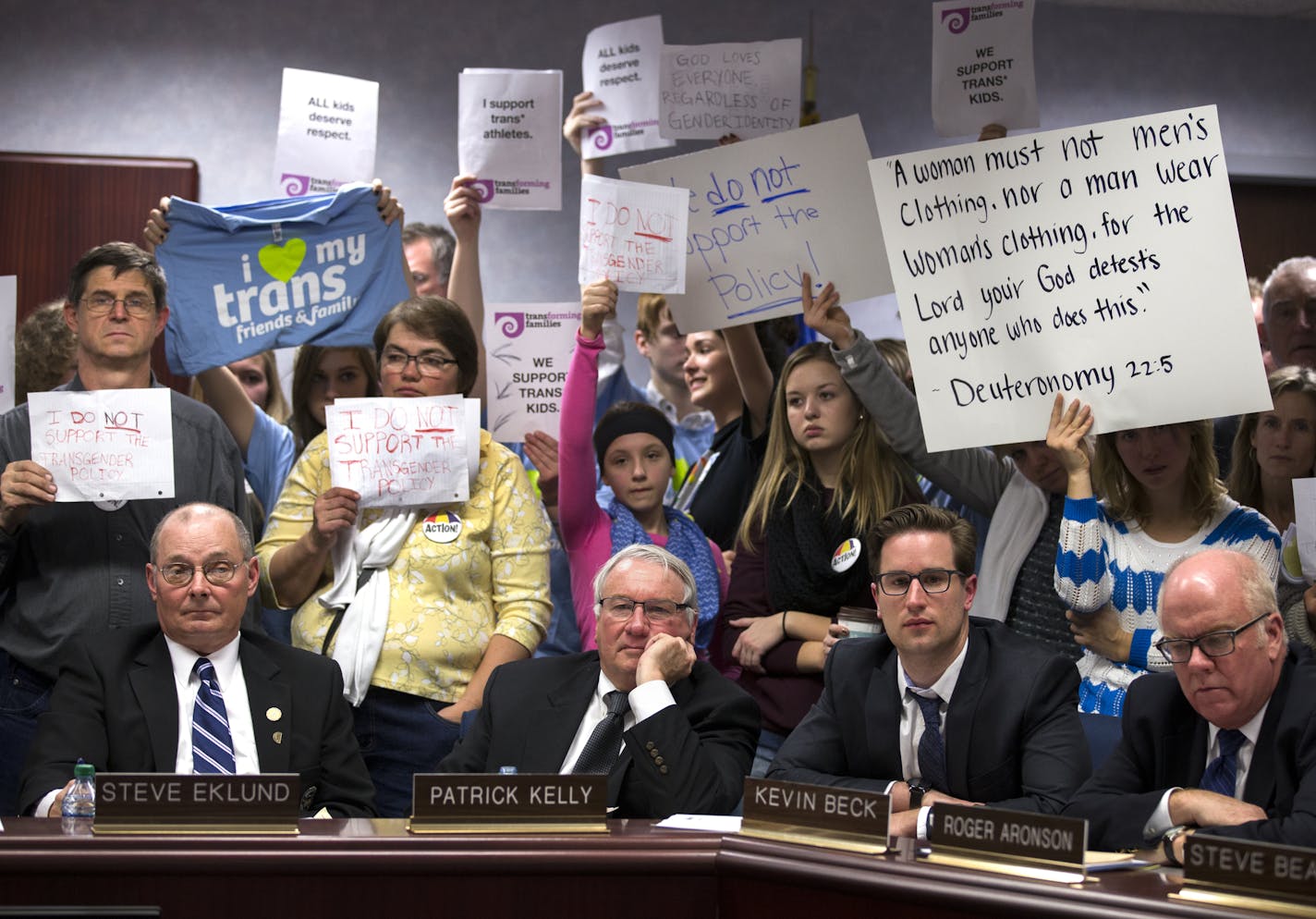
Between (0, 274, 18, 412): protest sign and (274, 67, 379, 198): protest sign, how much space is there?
101 centimetres

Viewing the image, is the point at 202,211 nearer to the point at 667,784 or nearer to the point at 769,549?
the point at 769,549

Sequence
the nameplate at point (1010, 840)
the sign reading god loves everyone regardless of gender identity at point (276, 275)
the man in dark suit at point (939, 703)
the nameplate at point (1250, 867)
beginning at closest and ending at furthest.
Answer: the nameplate at point (1250, 867), the nameplate at point (1010, 840), the man in dark suit at point (939, 703), the sign reading god loves everyone regardless of gender identity at point (276, 275)

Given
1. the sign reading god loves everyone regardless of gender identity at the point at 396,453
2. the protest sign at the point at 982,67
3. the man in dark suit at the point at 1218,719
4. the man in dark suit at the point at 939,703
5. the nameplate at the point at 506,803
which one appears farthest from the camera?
the protest sign at the point at 982,67

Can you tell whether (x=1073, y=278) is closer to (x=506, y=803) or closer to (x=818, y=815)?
(x=818, y=815)

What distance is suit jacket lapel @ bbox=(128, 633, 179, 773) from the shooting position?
281 centimetres

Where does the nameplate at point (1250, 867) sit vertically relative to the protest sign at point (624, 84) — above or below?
below

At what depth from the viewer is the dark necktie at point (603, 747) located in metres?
2.92

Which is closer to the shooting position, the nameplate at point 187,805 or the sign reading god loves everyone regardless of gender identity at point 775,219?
the nameplate at point 187,805

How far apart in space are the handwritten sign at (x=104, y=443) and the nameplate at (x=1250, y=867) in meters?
2.31

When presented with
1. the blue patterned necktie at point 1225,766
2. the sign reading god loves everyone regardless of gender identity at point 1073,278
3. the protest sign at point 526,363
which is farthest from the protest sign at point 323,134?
the blue patterned necktie at point 1225,766

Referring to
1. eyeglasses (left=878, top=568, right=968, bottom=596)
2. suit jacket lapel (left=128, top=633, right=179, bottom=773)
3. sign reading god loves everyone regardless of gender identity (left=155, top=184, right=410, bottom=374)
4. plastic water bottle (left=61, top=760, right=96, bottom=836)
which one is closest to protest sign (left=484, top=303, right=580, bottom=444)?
sign reading god loves everyone regardless of gender identity (left=155, top=184, right=410, bottom=374)

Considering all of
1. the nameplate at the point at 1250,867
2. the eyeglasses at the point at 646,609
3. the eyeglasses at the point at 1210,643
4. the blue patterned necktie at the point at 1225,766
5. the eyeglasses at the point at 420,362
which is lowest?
the nameplate at the point at 1250,867

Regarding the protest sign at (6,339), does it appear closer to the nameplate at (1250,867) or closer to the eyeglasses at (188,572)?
the eyeglasses at (188,572)

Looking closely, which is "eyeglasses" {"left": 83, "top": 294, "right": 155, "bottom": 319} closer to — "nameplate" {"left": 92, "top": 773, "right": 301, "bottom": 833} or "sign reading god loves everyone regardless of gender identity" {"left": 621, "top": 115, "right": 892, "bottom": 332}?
"sign reading god loves everyone regardless of gender identity" {"left": 621, "top": 115, "right": 892, "bottom": 332}
